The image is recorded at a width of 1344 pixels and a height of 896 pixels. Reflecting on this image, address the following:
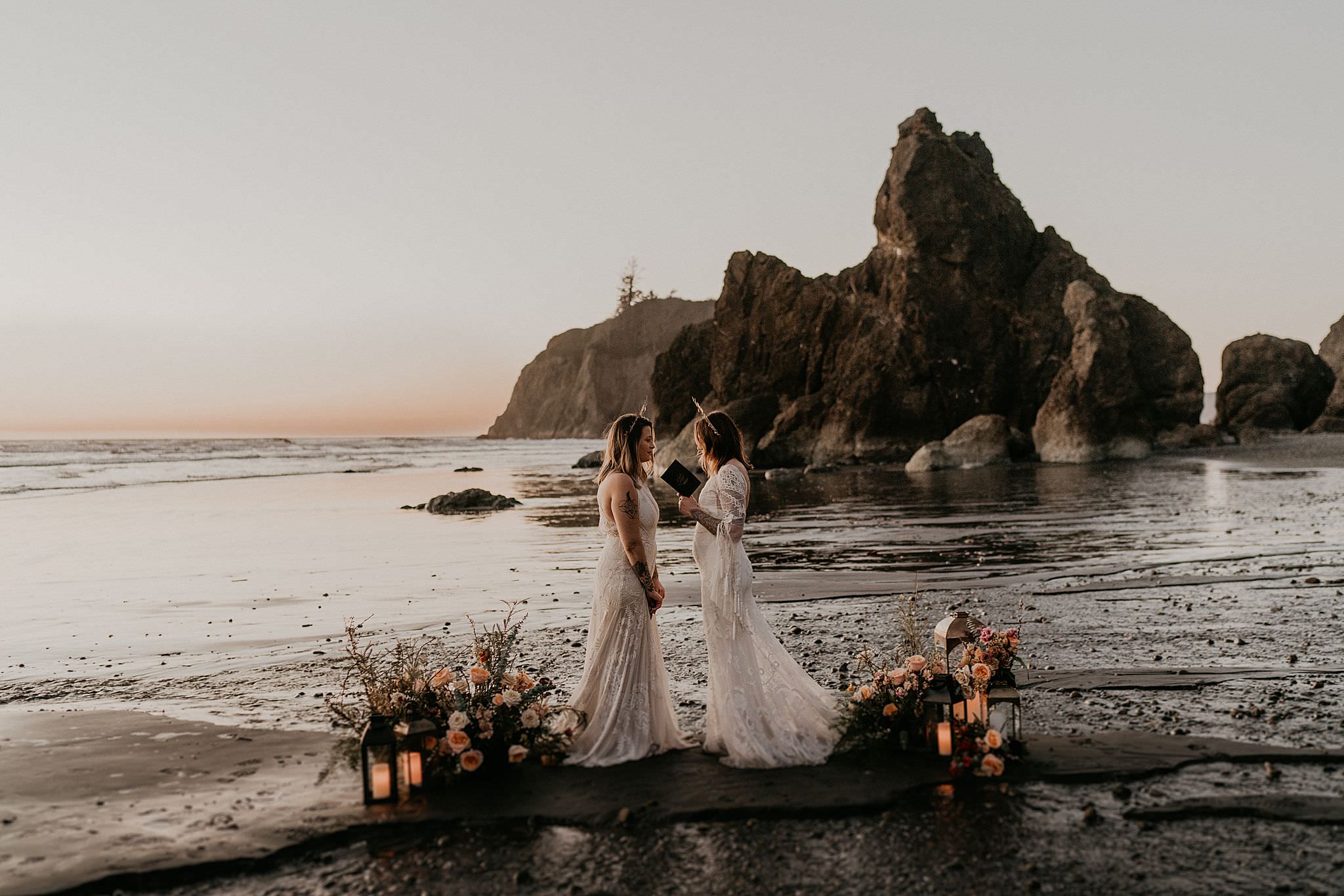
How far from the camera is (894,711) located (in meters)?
7.77

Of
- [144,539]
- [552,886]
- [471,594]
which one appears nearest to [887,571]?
[471,594]

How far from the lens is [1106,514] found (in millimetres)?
26609

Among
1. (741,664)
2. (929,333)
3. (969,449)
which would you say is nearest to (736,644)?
(741,664)

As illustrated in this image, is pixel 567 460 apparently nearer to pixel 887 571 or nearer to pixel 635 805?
pixel 887 571

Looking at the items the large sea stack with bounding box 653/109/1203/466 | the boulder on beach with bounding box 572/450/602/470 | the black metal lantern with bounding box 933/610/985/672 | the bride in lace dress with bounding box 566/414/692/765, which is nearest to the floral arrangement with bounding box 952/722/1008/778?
the black metal lantern with bounding box 933/610/985/672

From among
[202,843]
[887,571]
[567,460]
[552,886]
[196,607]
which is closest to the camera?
[552,886]

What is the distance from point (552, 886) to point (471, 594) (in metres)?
11.4

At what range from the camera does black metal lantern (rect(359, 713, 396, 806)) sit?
701 centimetres

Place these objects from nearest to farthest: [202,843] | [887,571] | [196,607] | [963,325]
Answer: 1. [202,843]
2. [196,607]
3. [887,571]
4. [963,325]

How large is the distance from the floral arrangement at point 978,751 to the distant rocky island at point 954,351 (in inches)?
2290

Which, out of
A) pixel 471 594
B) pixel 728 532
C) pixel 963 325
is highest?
pixel 963 325

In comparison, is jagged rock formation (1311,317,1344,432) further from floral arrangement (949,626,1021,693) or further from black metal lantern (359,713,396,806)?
black metal lantern (359,713,396,806)

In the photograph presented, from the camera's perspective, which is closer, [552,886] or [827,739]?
[552,886]

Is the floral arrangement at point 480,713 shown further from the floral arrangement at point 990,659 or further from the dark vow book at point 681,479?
the floral arrangement at point 990,659
